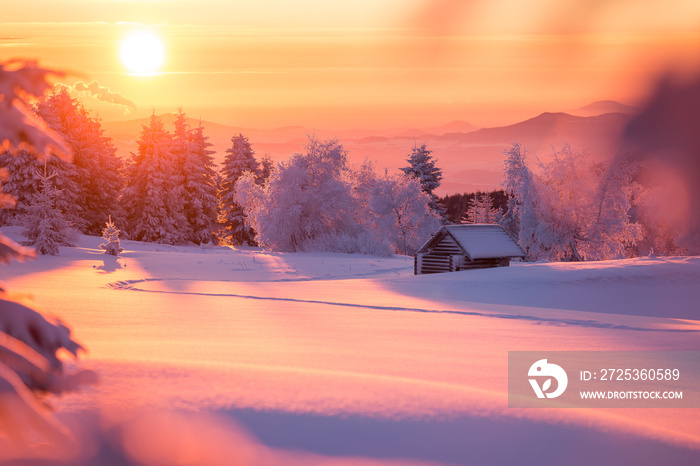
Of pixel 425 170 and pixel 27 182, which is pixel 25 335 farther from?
pixel 425 170

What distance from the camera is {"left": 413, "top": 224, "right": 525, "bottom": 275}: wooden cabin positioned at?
25.1 m

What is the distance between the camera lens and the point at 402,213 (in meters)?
52.6

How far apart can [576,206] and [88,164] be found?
36.9 m

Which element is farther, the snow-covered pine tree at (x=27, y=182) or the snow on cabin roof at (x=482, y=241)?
the snow-covered pine tree at (x=27, y=182)

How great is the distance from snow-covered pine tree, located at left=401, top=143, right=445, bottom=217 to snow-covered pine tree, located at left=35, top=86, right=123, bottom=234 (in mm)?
27880

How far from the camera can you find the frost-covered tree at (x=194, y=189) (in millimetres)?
52062

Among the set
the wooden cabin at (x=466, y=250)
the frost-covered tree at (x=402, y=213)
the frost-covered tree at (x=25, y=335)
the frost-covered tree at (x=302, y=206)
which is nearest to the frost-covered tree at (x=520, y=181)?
the frost-covered tree at (x=402, y=213)


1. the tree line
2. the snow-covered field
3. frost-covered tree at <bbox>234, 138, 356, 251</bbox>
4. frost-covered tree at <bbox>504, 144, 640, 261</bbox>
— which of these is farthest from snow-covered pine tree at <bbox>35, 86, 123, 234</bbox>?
the snow-covered field

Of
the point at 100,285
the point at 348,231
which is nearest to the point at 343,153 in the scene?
the point at 348,231

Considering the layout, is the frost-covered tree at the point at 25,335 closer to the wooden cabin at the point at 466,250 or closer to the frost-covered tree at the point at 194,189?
the wooden cabin at the point at 466,250

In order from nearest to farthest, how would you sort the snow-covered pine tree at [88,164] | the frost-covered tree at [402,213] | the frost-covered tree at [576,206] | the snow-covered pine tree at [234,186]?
the frost-covered tree at [576,206], the snow-covered pine tree at [88,164], the frost-covered tree at [402,213], the snow-covered pine tree at [234,186]

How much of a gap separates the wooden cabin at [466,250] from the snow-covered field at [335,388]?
11.9 metres

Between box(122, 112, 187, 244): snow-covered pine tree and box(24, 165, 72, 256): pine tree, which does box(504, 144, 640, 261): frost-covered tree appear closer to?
box(122, 112, 187, 244): snow-covered pine tree

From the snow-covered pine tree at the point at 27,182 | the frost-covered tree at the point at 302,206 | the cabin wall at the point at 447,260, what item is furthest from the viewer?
the snow-covered pine tree at the point at 27,182
